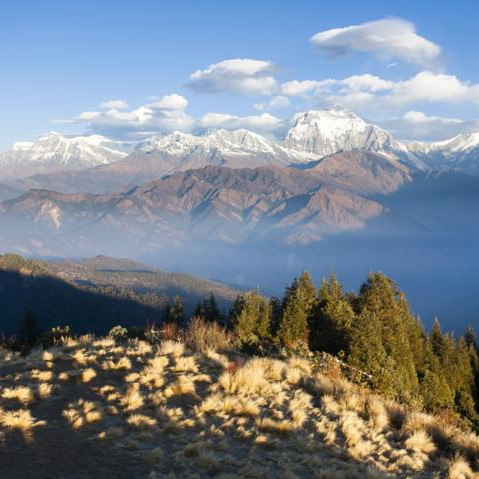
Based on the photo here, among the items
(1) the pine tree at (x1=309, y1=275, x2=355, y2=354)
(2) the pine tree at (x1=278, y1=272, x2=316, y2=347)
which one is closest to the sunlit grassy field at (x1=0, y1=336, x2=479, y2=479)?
(1) the pine tree at (x1=309, y1=275, x2=355, y2=354)

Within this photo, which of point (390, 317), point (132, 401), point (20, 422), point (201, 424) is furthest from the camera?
point (390, 317)

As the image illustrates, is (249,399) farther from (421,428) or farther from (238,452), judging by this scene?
(421,428)

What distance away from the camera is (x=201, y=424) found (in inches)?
547

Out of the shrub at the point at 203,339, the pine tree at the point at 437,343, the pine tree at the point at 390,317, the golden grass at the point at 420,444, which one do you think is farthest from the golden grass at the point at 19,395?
the pine tree at the point at 437,343

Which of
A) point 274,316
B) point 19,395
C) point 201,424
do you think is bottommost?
point 274,316

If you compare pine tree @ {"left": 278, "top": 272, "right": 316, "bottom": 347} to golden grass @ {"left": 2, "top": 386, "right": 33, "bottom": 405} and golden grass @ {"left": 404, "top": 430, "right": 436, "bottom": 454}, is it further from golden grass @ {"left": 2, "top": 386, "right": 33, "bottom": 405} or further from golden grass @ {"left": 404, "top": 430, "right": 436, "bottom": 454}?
golden grass @ {"left": 2, "top": 386, "right": 33, "bottom": 405}

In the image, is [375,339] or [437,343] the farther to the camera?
[437,343]

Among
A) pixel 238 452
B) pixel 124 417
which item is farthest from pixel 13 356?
pixel 238 452

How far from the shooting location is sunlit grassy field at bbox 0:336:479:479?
11484 mm

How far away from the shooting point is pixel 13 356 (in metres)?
20.1

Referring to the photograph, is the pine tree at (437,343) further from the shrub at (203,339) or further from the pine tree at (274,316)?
the shrub at (203,339)

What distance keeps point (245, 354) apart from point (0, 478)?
13.8 meters

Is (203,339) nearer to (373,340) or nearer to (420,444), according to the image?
(420,444)

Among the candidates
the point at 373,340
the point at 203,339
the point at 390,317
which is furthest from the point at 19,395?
the point at 390,317
